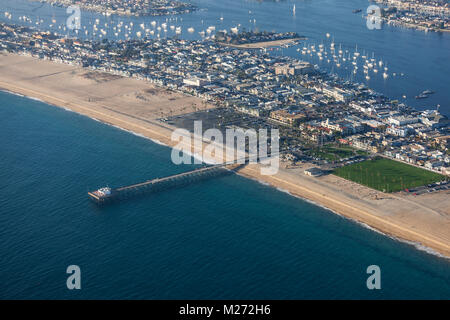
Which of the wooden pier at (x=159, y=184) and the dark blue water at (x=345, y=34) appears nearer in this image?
the wooden pier at (x=159, y=184)

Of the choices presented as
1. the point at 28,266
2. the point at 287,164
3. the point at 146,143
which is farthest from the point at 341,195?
the point at 28,266

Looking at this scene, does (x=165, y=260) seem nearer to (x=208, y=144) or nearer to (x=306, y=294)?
(x=306, y=294)
